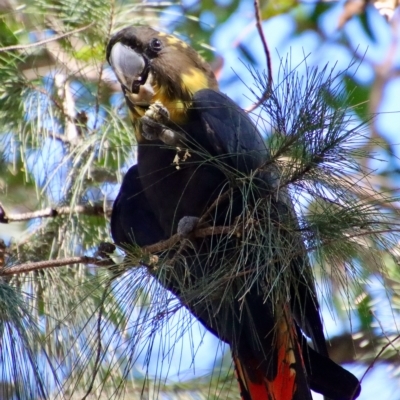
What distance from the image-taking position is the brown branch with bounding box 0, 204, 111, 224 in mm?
2048

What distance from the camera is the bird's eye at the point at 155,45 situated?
7.43ft

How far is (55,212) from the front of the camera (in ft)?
7.28

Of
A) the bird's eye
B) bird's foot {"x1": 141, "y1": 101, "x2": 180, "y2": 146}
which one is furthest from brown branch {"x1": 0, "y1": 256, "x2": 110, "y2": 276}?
the bird's eye

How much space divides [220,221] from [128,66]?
63 centimetres

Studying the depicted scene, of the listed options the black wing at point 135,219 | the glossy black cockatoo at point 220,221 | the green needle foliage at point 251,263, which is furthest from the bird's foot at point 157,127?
the black wing at point 135,219

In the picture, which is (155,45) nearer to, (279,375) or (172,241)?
(172,241)

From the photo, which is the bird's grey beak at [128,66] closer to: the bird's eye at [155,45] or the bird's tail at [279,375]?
the bird's eye at [155,45]

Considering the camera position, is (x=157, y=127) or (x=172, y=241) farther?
(x=157, y=127)

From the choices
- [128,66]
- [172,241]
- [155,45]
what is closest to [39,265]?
[172,241]

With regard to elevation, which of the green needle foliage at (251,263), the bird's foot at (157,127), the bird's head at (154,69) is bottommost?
the green needle foliage at (251,263)

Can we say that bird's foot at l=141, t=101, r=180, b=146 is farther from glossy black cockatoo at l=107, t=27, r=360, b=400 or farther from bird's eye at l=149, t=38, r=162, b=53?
bird's eye at l=149, t=38, r=162, b=53

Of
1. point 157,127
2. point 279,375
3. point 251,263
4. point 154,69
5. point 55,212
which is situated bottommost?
point 279,375

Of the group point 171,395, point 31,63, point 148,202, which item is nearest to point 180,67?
point 148,202

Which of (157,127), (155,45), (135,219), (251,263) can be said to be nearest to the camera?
(251,263)
